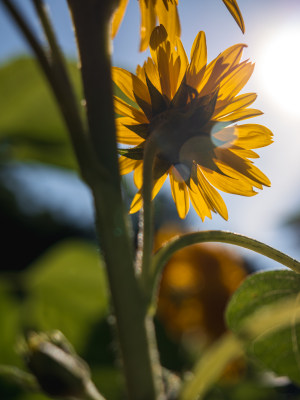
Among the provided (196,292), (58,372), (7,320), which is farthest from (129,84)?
(7,320)

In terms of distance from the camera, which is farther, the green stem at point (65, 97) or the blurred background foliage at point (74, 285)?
the blurred background foliage at point (74, 285)

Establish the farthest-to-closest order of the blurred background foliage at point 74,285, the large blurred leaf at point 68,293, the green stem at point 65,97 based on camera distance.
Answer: the large blurred leaf at point 68,293 < the blurred background foliage at point 74,285 < the green stem at point 65,97

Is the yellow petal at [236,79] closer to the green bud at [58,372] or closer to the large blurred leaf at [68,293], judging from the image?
the green bud at [58,372]

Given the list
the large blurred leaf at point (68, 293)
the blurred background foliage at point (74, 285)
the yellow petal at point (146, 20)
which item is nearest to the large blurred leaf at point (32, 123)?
the blurred background foliage at point (74, 285)

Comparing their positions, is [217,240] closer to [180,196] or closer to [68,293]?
[180,196]

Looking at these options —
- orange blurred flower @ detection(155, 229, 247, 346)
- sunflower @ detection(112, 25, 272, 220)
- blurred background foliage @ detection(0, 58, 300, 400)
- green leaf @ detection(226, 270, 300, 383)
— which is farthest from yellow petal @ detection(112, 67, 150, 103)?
orange blurred flower @ detection(155, 229, 247, 346)

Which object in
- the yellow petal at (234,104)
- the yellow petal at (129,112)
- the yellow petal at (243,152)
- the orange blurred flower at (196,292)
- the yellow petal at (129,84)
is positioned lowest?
the orange blurred flower at (196,292)

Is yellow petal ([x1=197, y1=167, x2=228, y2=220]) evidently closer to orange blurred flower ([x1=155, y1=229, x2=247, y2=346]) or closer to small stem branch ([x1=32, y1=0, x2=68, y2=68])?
small stem branch ([x1=32, y1=0, x2=68, y2=68])

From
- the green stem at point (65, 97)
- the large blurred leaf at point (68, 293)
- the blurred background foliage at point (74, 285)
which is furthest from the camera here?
the large blurred leaf at point (68, 293)
